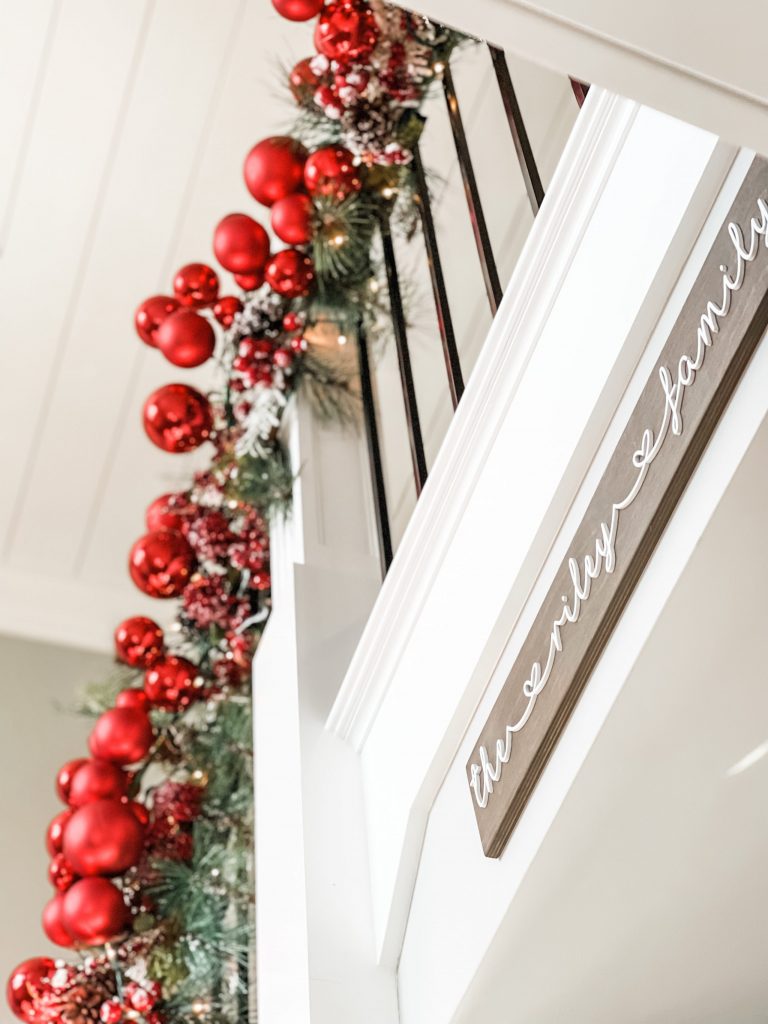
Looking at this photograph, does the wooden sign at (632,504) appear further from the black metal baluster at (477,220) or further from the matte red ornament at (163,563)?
the matte red ornament at (163,563)

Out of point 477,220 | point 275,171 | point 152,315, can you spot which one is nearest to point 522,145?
point 477,220

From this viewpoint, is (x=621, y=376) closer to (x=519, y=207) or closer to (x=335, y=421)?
(x=335, y=421)

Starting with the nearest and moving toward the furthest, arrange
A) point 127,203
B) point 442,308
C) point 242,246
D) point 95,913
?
point 442,308, point 95,913, point 242,246, point 127,203

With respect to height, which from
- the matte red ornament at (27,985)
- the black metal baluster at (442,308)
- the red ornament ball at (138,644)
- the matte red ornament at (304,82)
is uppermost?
the matte red ornament at (304,82)

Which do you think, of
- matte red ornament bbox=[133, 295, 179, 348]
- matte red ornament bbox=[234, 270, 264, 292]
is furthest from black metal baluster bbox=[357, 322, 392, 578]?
matte red ornament bbox=[133, 295, 179, 348]

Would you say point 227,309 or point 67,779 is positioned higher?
point 227,309

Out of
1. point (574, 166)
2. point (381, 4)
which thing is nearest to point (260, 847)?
point (574, 166)

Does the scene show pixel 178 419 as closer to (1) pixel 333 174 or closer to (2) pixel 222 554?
(2) pixel 222 554

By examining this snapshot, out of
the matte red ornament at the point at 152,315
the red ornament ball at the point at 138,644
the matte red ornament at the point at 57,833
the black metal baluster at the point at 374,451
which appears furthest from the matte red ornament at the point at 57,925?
the matte red ornament at the point at 152,315

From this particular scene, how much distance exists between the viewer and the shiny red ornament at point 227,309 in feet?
5.74

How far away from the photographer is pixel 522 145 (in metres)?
→ 1.17

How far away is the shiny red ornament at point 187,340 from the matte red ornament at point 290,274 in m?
0.14

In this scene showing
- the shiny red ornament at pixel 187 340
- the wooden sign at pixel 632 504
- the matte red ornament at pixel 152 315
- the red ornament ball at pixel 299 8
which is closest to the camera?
the wooden sign at pixel 632 504

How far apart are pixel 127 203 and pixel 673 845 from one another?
6.50 feet
